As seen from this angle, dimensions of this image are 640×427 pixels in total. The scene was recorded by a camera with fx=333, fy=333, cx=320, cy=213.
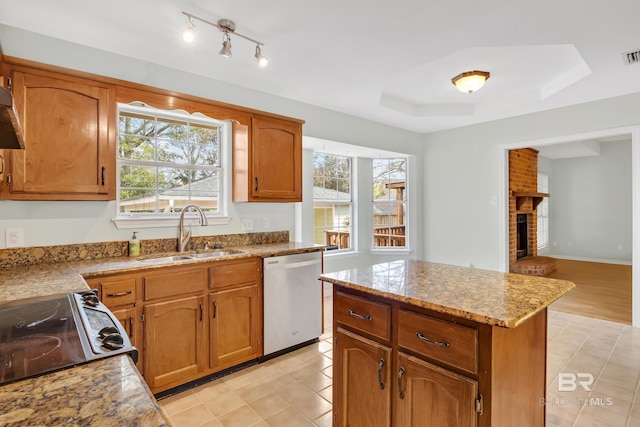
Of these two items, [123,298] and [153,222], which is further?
[153,222]

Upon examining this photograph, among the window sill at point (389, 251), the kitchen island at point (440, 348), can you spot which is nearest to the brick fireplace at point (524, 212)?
the window sill at point (389, 251)

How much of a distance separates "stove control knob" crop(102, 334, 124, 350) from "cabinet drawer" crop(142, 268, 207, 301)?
4.12 feet

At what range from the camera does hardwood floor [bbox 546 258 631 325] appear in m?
3.99

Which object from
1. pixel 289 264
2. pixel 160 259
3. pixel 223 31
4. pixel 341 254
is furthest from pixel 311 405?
pixel 341 254

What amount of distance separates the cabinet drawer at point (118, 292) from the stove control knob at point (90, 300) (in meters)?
0.62

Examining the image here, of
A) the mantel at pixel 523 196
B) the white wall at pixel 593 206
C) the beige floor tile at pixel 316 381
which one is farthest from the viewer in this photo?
the white wall at pixel 593 206

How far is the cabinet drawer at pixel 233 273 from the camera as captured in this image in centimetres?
248

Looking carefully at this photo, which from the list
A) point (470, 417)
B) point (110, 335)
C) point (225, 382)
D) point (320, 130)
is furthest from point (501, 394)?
point (320, 130)

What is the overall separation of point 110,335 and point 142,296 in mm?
1256

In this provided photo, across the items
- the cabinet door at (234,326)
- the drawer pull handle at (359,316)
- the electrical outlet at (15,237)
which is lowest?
the cabinet door at (234,326)

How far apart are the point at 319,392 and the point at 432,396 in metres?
1.22

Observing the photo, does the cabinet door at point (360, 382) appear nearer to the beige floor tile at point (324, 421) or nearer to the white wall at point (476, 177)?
the beige floor tile at point (324, 421)

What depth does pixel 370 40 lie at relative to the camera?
243cm

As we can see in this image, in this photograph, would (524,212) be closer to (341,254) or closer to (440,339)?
(341,254)
